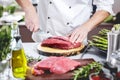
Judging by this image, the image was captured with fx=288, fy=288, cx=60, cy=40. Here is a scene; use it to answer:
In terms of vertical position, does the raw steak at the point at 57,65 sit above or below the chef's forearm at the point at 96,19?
below

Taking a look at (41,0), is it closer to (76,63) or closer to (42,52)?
(42,52)

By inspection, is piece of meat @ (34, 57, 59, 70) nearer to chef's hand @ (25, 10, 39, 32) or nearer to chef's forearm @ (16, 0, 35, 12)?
chef's hand @ (25, 10, 39, 32)

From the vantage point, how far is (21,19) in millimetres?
2969

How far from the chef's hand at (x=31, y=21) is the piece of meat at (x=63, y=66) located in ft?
1.31

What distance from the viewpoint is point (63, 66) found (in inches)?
50.9

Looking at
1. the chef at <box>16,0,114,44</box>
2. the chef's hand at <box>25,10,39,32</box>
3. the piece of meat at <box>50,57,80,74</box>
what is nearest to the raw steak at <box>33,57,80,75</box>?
the piece of meat at <box>50,57,80,74</box>

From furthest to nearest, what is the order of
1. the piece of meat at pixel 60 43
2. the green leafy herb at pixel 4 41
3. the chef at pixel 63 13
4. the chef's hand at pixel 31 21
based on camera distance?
the chef at pixel 63 13
the chef's hand at pixel 31 21
the piece of meat at pixel 60 43
the green leafy herb at pixel 4 41

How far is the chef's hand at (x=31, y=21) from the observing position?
1679mm

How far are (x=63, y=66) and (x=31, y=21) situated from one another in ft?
1.67

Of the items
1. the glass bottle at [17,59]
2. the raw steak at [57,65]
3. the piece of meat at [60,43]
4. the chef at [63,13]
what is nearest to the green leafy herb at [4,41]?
the glass bottle at [17,59]

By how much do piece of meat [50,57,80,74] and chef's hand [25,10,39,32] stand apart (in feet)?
1.31

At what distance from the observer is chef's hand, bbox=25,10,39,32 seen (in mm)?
1679

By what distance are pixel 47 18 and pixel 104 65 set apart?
32.8 inches

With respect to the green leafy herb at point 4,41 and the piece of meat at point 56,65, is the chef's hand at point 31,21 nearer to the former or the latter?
the piece of meat at point 56,65
